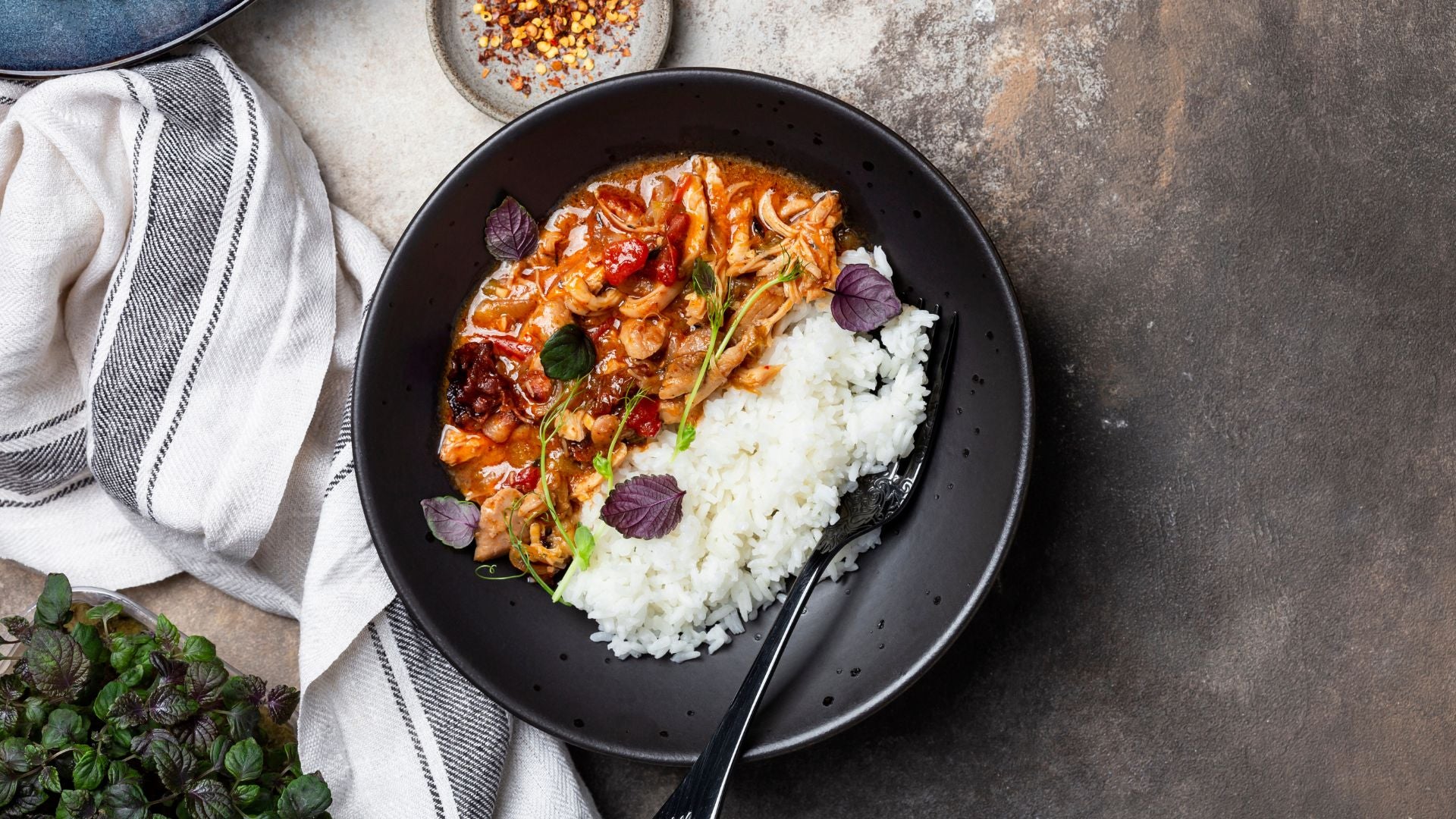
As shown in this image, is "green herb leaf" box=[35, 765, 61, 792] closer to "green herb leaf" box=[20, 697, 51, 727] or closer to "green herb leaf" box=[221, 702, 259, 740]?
"green herb leaf" box=[20, 697, 51, 727]

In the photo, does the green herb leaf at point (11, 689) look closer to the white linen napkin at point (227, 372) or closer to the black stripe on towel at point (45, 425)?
the white linen napkin at point (227, 372)

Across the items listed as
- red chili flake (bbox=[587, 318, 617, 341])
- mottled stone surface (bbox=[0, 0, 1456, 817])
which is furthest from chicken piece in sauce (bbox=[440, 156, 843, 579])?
mottled stone surface (bbox=[0, 0, 1456, 817])

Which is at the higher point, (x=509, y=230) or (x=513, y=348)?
(x=509, y=230)

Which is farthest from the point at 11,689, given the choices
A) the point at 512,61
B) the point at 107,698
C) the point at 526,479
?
the point at 512,61

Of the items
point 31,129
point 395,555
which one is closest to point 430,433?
point 395,555

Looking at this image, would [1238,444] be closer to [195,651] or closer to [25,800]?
[195,651]

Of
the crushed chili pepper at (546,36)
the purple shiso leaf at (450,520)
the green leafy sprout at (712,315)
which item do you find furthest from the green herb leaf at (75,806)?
the crushed chili pepper at (546,36)
